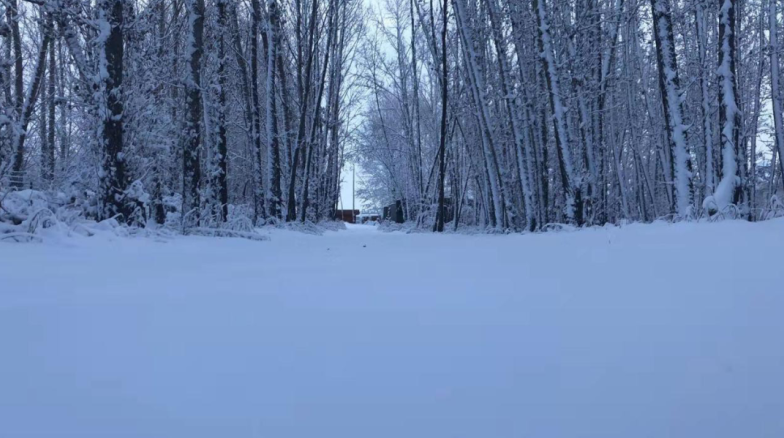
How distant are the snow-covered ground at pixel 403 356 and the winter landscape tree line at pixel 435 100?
2.98 metres

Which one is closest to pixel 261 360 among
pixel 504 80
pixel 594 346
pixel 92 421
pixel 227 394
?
pixel 227 394

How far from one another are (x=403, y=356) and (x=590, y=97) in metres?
8.20

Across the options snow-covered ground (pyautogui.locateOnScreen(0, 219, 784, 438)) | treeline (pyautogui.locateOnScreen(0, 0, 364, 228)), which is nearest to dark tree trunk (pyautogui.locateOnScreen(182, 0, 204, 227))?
treeline (pyautogui.locateOnScreen(0, 0, 364, 228))

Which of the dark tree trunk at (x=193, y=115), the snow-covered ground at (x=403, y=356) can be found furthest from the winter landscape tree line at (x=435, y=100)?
the snow-covered ground at (x=403, y=356)

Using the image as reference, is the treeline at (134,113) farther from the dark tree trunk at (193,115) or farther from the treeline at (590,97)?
the treeline at (590,97)

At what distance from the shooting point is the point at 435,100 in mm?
18844

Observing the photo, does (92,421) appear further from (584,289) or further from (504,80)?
(504,80)

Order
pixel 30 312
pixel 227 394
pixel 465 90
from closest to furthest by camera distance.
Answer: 1. pixel 227 394
2. pixel 30 312
3. pixel 465 90

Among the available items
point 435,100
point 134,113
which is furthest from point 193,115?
point 435,100

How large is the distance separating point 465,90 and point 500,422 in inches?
478

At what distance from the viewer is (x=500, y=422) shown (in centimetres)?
94

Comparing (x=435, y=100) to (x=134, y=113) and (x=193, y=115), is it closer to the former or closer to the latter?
(x=193, y=115)

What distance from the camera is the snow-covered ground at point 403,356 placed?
0.94 meters

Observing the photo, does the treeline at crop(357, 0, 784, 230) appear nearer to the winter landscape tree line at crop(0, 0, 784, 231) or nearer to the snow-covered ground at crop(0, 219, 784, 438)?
the winter landscape tree line at crop(0, 0, 784, 231)
